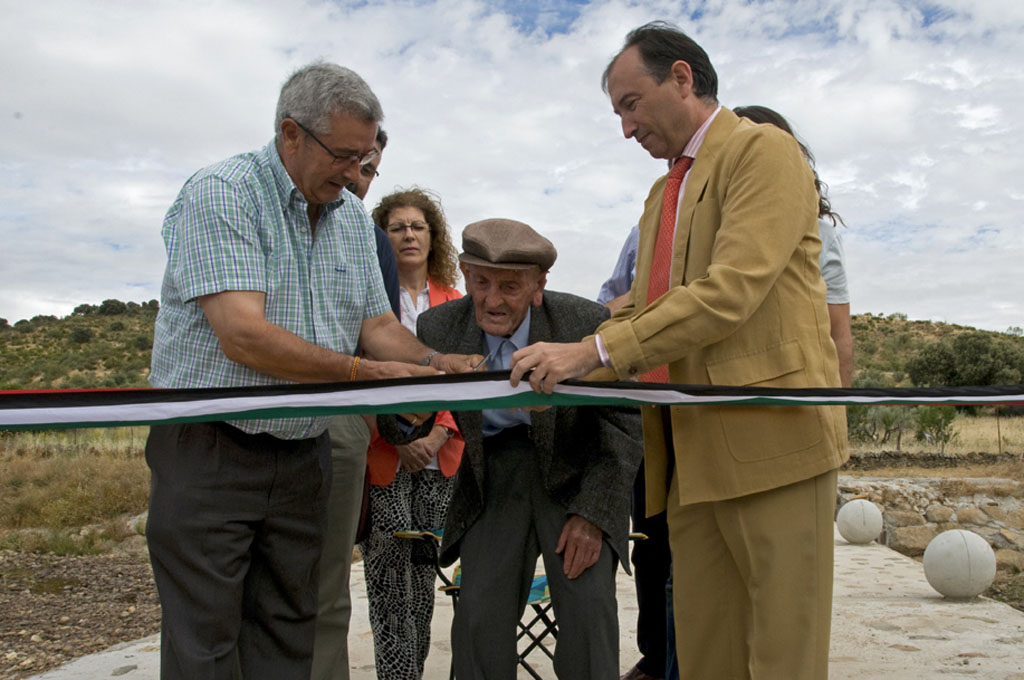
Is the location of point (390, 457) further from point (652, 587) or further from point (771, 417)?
point (771, 417)

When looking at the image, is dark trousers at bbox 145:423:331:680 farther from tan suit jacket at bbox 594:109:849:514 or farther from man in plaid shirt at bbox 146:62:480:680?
tan suit jacket at bbox 594:109:849:514

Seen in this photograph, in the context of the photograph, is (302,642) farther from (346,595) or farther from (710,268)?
(710,268)

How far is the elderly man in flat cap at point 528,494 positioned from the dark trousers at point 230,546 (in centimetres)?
55

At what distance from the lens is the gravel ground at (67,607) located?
20.8ft

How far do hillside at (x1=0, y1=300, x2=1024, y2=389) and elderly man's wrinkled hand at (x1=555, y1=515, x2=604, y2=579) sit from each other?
26354 millimetres

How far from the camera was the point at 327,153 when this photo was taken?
271cm

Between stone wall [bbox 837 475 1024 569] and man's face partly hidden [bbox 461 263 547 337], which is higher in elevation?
man's face partly hidden [bbox 461 263 547 337]

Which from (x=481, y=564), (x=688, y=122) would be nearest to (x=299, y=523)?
(x=481, y=564)

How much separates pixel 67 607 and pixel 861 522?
26.8 ft

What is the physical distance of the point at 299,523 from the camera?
9.38 ft

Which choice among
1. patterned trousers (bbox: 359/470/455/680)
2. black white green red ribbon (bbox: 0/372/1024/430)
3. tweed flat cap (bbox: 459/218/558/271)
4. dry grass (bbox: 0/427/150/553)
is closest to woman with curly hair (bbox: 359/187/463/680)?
patterned trousers (bbox: 359/470/455/680)

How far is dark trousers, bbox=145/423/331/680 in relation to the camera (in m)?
2.57

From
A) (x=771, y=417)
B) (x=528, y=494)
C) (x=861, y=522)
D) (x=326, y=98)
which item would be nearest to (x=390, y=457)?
(x=528, y=494)

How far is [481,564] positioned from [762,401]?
1123mm
